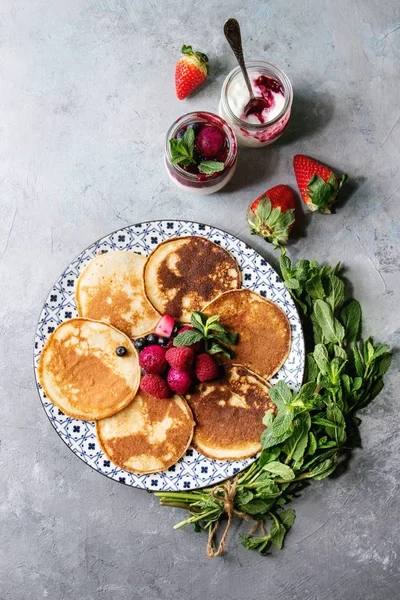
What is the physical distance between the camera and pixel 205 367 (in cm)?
208

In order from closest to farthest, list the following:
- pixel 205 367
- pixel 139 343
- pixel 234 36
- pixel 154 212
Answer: pixel 234 36 → pixel 205 367 → pixel 139 343 → pixel 154 212

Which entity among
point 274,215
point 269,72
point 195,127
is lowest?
point 274,215

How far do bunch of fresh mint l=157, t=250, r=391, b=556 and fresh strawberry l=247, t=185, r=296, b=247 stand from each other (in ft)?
0.24

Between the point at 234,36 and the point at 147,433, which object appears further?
the point at 147,433

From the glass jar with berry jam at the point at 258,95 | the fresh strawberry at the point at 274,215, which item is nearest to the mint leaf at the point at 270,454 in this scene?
the fresh strawberry at the point at 274,215

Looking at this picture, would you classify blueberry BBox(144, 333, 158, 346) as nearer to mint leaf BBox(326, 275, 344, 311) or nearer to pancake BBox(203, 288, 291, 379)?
pancake BBox(203, 288, 291, 379)

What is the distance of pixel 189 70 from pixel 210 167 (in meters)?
0.42

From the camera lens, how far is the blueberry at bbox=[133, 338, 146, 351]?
2178 mm

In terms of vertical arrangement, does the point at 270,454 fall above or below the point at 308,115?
below

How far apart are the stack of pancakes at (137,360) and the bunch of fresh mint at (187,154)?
0.25 meters

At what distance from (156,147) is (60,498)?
4.33ft

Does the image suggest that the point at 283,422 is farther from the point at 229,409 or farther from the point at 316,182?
the point at 316,182

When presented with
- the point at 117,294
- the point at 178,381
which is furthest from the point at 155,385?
the point at 117,294

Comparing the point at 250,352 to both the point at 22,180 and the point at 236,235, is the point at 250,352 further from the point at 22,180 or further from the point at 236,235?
the point at 22,180
